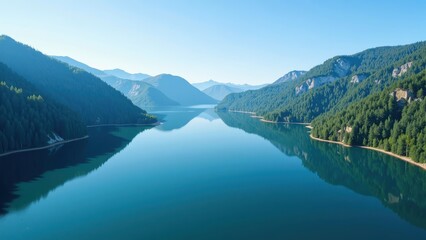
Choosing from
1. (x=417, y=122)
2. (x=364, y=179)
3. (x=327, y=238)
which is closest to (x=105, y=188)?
(x=327, y=238)

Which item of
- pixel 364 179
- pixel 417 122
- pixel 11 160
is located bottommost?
pixel 364 179

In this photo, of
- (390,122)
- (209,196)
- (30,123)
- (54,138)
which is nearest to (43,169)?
(30,123)

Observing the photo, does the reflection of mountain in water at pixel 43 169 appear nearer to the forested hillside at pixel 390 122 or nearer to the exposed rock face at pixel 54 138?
the exposed rock face at pixel 54 138

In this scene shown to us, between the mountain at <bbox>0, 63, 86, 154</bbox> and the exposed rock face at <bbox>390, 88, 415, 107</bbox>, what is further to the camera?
the exposed rock face at <bbox>390, 88, 415, 107</bbox>

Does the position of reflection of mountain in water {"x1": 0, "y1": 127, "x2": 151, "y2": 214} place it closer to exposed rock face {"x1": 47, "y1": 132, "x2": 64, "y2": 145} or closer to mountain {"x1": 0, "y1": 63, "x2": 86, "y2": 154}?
exposed rock face {"x1": 47, "y1": 132, "x2": 64, "y2": 145}

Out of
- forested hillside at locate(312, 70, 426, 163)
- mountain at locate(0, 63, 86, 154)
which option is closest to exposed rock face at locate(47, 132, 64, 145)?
mountain at locate(0, 63, 86, 154)

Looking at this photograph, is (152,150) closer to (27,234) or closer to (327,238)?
(27,234)
